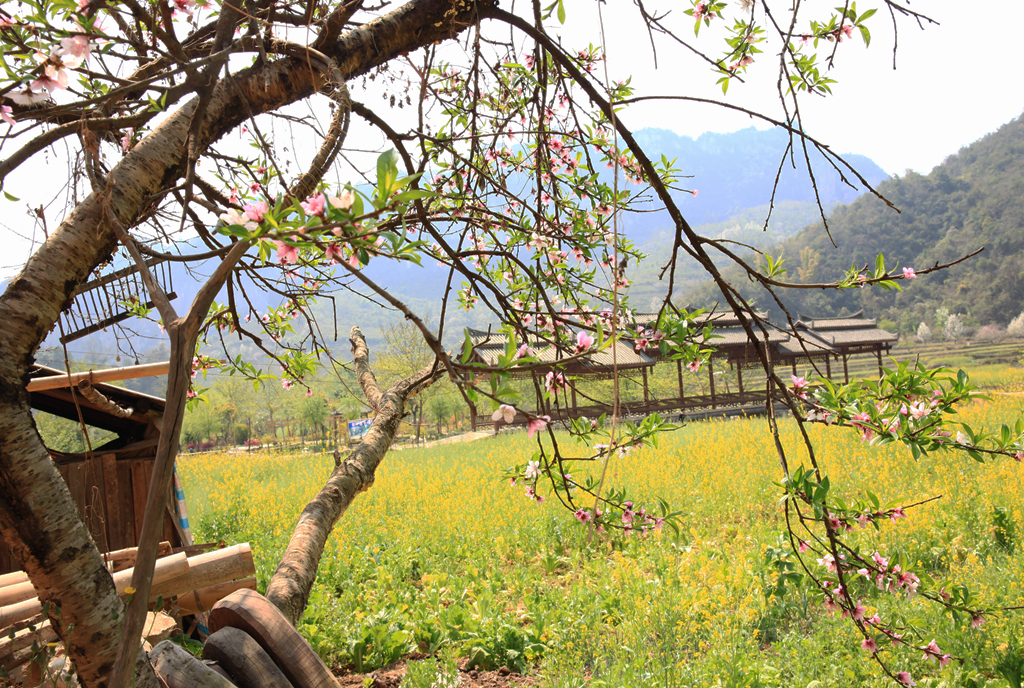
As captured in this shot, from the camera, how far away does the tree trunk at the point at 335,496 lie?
1496 mm

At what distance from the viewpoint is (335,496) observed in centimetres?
184

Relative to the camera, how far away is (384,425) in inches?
85.4

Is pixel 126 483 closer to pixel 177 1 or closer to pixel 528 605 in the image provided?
pixel 528 605

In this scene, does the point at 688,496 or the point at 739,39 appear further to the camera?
the point at 688,496

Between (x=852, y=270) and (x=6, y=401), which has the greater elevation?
(x=852, y=270)

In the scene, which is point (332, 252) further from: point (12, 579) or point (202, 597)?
point (12, 579)

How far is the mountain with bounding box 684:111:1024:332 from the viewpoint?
5988cm

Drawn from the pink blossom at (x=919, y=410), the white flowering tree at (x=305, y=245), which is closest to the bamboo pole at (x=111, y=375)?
the white flowering tree at (x=305, y=245)

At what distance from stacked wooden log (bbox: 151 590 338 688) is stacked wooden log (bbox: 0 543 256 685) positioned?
1.07ft

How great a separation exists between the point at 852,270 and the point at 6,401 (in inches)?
86.0

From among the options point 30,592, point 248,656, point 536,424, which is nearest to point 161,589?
point 30,592

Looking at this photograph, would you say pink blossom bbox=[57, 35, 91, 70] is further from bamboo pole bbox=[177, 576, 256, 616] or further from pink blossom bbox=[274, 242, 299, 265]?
bamboo pole bbox=[177, 576, 256, 616]

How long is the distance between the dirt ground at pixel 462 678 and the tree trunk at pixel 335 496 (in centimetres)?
152

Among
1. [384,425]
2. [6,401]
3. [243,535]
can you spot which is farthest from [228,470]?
[6,401]
